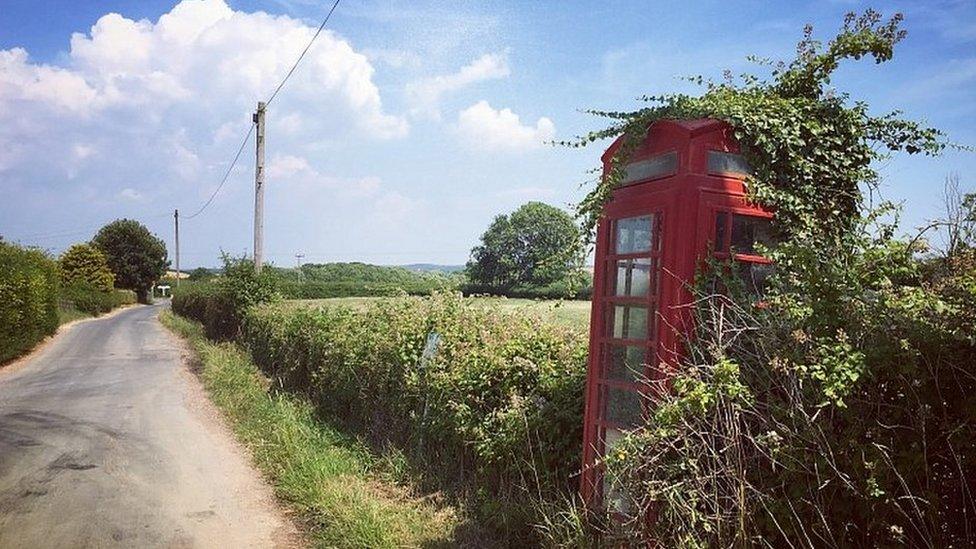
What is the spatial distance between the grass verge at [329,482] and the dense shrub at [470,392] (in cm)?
39

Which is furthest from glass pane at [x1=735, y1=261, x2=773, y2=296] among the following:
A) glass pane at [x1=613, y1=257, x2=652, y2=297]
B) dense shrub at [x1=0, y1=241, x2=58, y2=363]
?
dense shrub at [x1=0, y1=241, x2=58, y2=363]

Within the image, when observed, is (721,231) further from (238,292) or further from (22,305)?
(22,305)

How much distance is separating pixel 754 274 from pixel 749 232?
0.81 ft

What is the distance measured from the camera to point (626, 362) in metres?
4.11

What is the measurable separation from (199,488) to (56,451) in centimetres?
297

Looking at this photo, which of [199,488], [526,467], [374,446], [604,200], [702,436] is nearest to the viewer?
[702,436]

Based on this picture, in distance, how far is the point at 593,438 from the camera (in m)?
4.35

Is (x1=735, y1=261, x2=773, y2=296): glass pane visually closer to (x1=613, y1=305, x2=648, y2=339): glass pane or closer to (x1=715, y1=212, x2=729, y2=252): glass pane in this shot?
(x1=715, y1=212, x2=729, y2=252): glass pane

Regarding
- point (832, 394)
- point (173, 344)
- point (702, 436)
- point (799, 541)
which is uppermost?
point (832, 394)

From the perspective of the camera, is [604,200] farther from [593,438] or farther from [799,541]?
[799,541]

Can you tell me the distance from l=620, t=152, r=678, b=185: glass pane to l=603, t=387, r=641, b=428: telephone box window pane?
1.30 meters

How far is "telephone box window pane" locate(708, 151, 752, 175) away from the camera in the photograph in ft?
12.4

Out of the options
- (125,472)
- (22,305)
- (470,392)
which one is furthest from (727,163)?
(22,305)

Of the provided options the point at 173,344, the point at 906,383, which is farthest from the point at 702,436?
the point at 173,344
